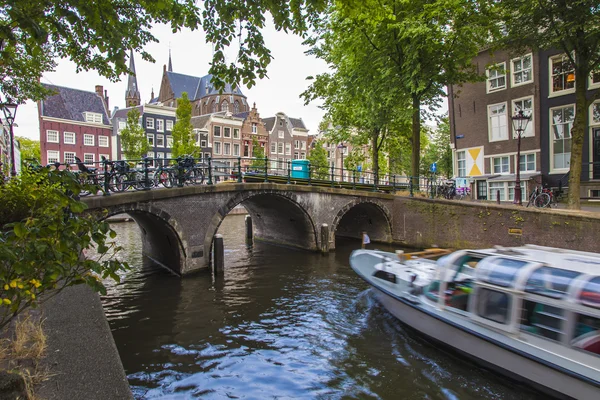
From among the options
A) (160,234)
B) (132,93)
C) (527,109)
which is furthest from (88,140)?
(527,109)

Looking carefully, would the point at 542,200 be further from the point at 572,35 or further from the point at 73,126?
the point at 73,126

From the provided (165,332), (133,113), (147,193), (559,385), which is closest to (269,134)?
(133,113)

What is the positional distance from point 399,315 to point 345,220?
47.5 ft

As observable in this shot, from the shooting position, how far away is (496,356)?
259 inches

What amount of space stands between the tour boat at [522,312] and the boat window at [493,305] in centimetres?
2

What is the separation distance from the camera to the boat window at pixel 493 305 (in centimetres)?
642

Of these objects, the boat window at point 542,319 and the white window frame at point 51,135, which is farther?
the white window frame at point 51,135

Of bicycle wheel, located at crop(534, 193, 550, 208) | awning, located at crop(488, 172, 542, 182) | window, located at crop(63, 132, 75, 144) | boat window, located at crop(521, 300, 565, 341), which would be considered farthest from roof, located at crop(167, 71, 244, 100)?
boat window, located at crop(521, 300, 565, 341)

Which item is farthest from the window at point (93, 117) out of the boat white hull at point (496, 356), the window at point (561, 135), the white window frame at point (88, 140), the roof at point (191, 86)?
the boat white hull at point (496, 356)

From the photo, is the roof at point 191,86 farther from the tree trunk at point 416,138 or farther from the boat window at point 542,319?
the boat window at point 542,319

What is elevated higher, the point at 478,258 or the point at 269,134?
the point at 269,134

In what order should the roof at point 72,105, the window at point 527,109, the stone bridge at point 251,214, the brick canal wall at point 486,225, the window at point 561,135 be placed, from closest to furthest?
the stone bridge at point 251,214, the brick canal wall at point 486,225, the window at point 561,135, the window at point 527,109, the roof at point 72,105

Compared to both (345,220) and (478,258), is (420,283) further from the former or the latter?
(345,220)

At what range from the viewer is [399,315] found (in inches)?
349
